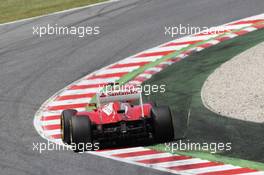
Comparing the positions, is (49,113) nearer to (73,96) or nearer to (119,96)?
(73,96)

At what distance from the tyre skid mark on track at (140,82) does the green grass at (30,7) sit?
7.34 metres

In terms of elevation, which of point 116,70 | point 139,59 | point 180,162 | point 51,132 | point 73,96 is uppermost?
point 139,59

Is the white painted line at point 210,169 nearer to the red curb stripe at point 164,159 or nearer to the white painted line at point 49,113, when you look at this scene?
the red curb stripe at point 164,159

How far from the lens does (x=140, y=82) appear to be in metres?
22.4

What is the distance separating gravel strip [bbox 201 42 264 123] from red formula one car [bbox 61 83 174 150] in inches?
116

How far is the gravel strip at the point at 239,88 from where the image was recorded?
19.2m

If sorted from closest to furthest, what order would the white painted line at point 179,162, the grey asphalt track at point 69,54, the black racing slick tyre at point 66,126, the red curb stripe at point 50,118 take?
the white painted line at point 179,162 < the black racing slick tyre at point 66,126 < the grey asphalt track at point 69,54 < the red curb stripe at point 50,118

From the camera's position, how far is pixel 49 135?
19172 millimetres

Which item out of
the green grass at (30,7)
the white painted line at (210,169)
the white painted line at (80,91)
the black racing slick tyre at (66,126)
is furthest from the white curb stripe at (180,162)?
the green grass at (30,7)

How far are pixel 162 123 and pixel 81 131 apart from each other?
74.0 inches

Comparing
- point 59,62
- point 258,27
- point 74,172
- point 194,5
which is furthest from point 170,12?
point 74,172

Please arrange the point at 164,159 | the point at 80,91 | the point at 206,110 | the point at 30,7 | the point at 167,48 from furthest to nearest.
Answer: the point at 30,7 < the point at 167,48 < the point at 80,91 < the point at 206,110 < the point at 164,159

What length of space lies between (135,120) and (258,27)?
1123 cm

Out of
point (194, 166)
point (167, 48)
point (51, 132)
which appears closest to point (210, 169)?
point (194, 166)
